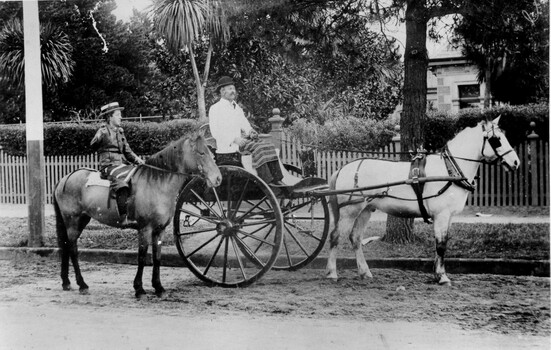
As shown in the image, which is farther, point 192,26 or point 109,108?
point 109,108

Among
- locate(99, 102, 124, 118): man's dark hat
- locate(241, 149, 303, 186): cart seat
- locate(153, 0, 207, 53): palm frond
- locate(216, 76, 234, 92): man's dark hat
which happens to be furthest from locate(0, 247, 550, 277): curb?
locate(153, 0, 207, 53): palm frond

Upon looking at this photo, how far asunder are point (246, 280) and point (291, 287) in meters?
0.48

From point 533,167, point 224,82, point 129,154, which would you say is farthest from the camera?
point 129,154

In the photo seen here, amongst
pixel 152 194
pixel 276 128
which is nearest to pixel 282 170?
pixel 276 128

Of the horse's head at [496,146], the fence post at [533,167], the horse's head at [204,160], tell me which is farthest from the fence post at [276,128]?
the fence post at [533,167]

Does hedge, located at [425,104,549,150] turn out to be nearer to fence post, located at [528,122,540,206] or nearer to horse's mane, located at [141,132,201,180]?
fence post, located at [528,122,540,206]

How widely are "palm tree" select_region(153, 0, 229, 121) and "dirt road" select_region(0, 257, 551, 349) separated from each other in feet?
6.76

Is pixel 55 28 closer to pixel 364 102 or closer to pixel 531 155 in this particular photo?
pixel 364 102

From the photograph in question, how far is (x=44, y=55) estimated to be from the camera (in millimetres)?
6609

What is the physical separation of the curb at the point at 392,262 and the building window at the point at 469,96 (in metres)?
1.67

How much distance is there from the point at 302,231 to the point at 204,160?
1280 millimetres

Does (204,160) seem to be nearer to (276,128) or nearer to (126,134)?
(276,128)

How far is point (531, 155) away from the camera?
579 cm

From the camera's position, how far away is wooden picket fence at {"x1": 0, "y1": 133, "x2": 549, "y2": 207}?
5770mm
